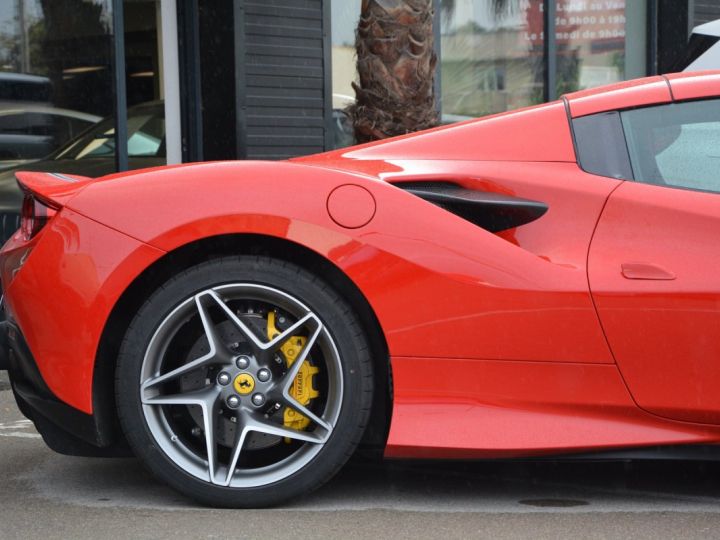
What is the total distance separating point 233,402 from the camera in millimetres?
3588

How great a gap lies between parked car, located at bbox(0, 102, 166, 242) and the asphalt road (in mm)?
4758

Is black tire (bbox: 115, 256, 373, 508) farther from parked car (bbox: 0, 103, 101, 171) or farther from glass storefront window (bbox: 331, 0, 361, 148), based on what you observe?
glass storefront window (bbox: 331, 0, 361, 148)

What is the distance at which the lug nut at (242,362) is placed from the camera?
360 cm

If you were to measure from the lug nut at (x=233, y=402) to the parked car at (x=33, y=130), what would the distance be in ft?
19.1

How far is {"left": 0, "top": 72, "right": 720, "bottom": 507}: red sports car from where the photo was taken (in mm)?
3506

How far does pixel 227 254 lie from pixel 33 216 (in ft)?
1.98

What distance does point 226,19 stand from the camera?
9.92 metres

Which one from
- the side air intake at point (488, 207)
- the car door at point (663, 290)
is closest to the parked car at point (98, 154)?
the side air intake at point (488, 207)

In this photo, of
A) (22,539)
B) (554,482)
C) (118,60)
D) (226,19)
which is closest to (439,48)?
(226,19)

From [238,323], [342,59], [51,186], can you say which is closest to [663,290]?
[238,323]

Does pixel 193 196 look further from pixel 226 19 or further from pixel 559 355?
pixel 226 19

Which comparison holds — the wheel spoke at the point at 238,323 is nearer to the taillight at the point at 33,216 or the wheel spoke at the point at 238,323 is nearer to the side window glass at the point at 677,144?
the taillight at the point at 33,216

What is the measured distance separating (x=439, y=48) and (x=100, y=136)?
3.58 metres

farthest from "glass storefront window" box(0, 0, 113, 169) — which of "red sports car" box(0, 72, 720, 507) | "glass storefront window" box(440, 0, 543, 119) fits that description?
"red sports car" box(0, 72, 720, 507)
